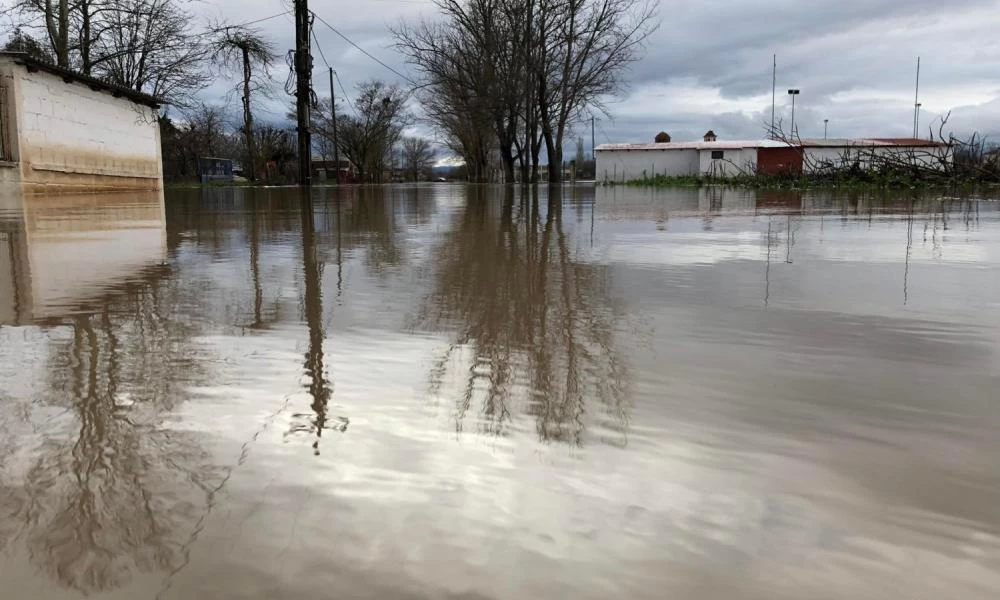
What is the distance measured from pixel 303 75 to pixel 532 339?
2199cm

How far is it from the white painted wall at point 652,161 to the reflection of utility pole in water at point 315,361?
1573 inches

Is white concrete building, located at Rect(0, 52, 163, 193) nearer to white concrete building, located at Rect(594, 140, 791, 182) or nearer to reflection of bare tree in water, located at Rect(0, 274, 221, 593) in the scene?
reflection of bare tree in water, located at Rect(0, 274, 221, 593)

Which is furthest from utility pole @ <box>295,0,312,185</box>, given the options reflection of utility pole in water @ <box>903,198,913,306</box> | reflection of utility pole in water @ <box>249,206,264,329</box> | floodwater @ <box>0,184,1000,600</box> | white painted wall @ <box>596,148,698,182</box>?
white painted wall @ <box>596,148,698,182</box>

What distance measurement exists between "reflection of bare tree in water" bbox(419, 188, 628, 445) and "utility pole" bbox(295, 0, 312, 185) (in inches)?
777

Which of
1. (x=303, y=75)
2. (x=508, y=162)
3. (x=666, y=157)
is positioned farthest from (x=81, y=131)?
(x=666, y=157)

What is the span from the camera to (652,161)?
1670 inches

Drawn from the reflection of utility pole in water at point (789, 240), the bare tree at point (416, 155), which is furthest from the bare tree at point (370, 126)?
the reflection of utility pole in water at point (789, 240)

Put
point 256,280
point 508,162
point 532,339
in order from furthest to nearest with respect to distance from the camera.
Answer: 1. point 508,162
2. point 256,280
3. point 532,339

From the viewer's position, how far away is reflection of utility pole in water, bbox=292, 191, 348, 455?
1.46 meters

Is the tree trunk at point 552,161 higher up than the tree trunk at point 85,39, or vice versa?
the tree trunk at point 85,39

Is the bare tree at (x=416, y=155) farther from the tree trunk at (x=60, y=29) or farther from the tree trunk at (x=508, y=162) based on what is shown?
the tree trunk at (x=60, y=29)

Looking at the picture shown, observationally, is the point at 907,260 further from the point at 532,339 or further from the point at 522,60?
the point at 522,60

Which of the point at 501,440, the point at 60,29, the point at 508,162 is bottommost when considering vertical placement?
the point at 501,440

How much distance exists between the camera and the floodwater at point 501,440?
97cm
